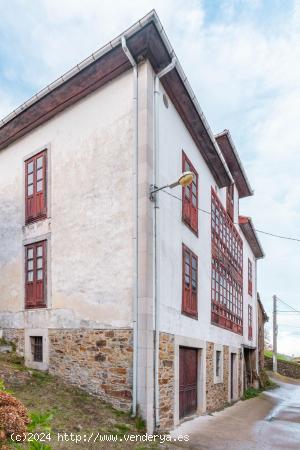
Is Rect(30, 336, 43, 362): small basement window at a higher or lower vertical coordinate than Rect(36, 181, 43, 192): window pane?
lower

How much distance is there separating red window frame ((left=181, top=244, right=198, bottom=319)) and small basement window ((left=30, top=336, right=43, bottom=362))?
3.94 metres

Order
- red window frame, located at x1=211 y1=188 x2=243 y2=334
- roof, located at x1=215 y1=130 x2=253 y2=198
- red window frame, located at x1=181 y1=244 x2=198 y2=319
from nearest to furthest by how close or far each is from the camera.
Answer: red window frame, located at x1=181 y1=244 x2=198 y2=319
red window frame, located at x1=211 y1=188 x2=243 y2=334
roof, located at x1=215 y1=130 x2=253 y2=198

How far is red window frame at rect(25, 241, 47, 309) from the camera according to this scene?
11648 millimetres

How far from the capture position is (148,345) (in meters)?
8.88

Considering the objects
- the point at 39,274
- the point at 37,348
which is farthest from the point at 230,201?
the point at 37,348

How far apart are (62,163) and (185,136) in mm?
3645

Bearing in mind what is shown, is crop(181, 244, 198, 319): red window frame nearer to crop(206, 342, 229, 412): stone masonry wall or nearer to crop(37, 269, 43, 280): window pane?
crop(206, 342, 229, 412): stone masonry wall

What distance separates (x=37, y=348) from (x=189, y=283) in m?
4.54

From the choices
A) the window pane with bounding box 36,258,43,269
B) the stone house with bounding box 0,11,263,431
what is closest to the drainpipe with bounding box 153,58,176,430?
the stone house with bounding box 0,11,263,431

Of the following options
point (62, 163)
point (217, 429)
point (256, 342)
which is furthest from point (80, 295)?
point (256, 342)

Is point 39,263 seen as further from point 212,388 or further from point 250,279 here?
point 250,279

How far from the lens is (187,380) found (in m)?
11.7

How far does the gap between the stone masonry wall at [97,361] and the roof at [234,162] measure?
1060 centimetres

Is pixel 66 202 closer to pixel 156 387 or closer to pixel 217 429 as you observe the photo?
pixel 156 387
